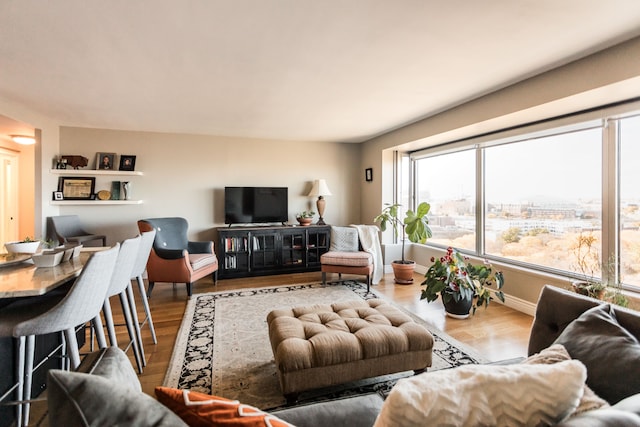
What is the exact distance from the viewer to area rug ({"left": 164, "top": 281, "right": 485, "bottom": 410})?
1954mm

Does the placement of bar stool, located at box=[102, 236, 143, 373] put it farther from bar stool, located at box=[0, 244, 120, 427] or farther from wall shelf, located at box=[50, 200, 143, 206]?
wall shelf, located at box=[50, 200, 143, 206]

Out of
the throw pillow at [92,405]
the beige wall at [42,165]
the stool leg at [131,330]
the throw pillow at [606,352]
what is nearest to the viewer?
the throw pillow at [92,405]

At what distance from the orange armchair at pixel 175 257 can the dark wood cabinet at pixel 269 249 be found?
1.10 ft

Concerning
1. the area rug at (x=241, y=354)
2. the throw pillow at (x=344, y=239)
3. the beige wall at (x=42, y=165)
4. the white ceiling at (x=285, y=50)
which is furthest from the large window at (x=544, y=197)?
the beige wall at (x=42, y=165)

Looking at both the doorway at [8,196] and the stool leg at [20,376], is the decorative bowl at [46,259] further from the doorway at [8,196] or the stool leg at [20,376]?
the doorway at [8,196]

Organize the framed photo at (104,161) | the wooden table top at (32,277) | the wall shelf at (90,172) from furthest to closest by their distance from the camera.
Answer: the framed photo at (104,161) < the wall shelf at (90,172) < the wooden table top at (32,277)

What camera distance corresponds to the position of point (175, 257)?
369 centimetres

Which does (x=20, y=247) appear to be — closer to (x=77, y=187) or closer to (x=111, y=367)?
(x=111, y=367)

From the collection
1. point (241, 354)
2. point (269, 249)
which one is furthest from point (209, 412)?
point (269, 249)

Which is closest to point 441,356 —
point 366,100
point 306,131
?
point 366,100

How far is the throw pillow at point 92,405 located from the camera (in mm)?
542

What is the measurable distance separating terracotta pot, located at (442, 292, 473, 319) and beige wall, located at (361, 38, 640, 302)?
76 centimetres

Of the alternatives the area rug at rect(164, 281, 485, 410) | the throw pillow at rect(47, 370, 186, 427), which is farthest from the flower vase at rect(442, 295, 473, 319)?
the throw pillow at rect(47, 370, 186, 427)

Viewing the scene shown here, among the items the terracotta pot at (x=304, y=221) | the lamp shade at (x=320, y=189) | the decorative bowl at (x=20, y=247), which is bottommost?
the decorative bowl at (x=20, y=247)
